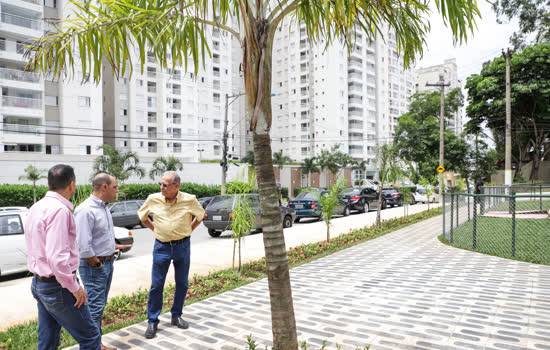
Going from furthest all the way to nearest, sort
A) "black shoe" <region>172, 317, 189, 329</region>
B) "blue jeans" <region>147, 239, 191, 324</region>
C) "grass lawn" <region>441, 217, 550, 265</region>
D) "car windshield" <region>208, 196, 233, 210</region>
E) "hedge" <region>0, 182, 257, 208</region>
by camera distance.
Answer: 1. "car windshield" <region>208, 196, 233, 210</region>
2. "grass lawn" <region>441, 217, 550, 265</region>
3. "hedge" <region>0, 182, 257, 208</region>
4. "black shoe" <region>172, 317, 189, 329</region>
5. "blue jeans" <region>147, 239, 191, 324</region>

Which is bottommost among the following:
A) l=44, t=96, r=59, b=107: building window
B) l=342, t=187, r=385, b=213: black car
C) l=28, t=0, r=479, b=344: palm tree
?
l=342, t=187, r=385, b=213: black car

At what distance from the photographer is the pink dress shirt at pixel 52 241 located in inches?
111

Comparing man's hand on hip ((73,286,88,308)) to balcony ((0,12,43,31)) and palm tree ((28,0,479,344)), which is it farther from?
balcony ((0,12,43,31))

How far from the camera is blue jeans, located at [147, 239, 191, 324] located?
4.41 metres

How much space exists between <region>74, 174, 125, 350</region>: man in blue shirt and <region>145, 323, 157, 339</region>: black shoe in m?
0.44

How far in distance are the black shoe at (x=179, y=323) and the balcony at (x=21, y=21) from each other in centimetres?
4088

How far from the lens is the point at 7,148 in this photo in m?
35.9

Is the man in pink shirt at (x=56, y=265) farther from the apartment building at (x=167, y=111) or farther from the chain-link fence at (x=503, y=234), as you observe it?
the apartment building at (x=167, y=111)

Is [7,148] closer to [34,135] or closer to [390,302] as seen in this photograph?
[34,135]

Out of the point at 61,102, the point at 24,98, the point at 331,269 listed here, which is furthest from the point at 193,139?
the point at 331,269

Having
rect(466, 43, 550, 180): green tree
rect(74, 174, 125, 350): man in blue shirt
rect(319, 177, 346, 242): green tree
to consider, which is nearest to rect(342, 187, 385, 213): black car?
rect(319, 177, 346, 242): green tree

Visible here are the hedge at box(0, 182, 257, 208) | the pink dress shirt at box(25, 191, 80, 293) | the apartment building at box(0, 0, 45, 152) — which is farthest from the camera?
the apartment building at box(0, 0, 45, 152)

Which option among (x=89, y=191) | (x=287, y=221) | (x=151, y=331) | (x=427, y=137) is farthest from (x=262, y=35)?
(x=427, y=137)

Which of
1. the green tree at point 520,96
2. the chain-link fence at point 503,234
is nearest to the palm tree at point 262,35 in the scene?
the chain-link fence at point 503,234
